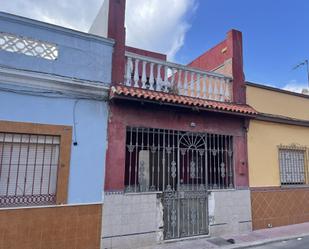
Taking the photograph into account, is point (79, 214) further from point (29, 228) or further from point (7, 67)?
point (7, 67)

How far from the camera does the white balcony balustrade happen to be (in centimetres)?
659

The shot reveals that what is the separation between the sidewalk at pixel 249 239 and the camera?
6.14 m

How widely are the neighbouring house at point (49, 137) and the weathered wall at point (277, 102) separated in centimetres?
493

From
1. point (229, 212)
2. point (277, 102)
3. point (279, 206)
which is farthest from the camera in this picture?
point (277, 102)

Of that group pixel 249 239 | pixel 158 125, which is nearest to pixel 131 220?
pixel 158 125

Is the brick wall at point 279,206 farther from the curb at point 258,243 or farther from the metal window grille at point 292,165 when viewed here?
the curb at point 258,243

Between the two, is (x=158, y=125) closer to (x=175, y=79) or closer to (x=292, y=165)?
(x=175, y=79)

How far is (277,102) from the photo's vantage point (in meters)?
8.82

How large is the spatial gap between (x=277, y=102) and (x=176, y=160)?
14.4ft

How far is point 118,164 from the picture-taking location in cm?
594

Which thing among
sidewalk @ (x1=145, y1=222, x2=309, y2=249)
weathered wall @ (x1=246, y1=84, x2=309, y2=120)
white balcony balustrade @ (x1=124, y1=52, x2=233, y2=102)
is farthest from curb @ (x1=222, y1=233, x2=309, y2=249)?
white balcony balustrade @ (x1=124, y1=52, x2=233, y2=102)

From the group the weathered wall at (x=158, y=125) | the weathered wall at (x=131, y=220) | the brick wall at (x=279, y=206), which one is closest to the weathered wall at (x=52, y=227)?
the weathered wall at (x=131, y=220)

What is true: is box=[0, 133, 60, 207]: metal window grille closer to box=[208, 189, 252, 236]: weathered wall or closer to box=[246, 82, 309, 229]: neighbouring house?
box=[208, 189, 252, 236]: weathered wall

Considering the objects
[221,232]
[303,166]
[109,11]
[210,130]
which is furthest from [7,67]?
[303,166]
